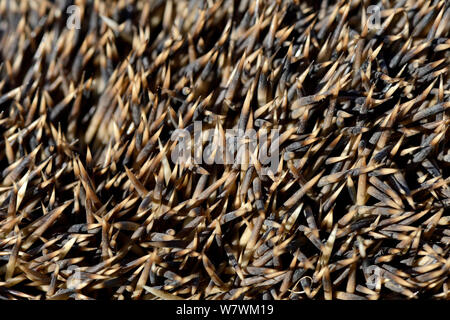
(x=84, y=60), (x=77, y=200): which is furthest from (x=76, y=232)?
(x=84, y=60)

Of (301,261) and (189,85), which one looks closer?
(301,261)

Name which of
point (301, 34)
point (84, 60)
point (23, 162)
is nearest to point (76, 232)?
point (23, 162)

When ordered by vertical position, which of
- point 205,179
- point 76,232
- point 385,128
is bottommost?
point 76,232

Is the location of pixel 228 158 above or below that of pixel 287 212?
above

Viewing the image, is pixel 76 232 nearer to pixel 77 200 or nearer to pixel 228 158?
pixel 77 200

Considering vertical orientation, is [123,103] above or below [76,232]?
above

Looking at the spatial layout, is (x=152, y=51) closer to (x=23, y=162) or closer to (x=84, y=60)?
(x=84, y=60)
